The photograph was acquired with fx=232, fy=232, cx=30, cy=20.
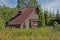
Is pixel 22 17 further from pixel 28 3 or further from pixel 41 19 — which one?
pixel 28 3

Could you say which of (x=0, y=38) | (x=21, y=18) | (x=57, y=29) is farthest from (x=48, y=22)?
(x=0, y=38)

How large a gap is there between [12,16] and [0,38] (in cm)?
3824

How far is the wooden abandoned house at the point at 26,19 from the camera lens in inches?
1813

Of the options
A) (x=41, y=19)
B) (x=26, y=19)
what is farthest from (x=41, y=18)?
(x=26, y=19)

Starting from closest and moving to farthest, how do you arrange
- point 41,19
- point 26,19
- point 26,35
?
1. point 26,35
2. point 26,19
3. point 41,19

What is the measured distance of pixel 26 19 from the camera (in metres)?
46.7

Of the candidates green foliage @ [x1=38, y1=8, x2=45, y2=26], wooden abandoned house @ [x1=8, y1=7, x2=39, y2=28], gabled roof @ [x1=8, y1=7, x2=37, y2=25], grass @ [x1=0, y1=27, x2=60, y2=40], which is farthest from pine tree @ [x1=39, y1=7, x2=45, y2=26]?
grass @ [x1=0, y1=27, x2=60, y2=40]

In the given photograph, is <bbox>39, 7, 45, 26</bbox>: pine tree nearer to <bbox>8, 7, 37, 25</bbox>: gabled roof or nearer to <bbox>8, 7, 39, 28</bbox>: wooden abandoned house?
<bbox>8, 7, 39, 28</bbox>: wooden abandoned house

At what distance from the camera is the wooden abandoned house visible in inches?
1813

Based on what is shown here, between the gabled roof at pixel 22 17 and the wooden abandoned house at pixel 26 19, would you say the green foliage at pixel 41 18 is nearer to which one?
A: the wooden abandoned house at pixel 26 19

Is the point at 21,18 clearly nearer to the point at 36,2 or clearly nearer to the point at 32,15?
the point at 32,15

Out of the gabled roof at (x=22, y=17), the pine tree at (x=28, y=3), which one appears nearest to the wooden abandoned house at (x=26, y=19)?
the gabled roof at (x=22, y=17)

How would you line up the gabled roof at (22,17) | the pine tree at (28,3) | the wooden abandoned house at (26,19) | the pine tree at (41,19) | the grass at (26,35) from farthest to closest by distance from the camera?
the pine tree at (28,3), the pine tree at (41,19), the gabled roof at (22,17), the wooden abandoned house at (26,19), the grass at (26,35)

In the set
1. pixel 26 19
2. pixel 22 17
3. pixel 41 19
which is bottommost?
pixel 41 19
